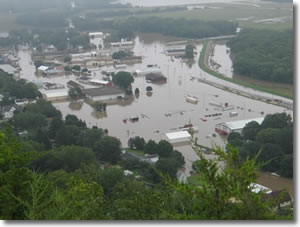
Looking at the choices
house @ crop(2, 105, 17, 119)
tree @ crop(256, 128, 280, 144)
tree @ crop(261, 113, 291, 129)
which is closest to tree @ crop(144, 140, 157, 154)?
tree @ crop(256, 128, 280, 144)

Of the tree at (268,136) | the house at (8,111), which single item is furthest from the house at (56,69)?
the tree at (268,136)

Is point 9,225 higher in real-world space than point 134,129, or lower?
higher

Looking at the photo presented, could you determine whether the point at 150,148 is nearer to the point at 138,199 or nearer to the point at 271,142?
the point at 271,142

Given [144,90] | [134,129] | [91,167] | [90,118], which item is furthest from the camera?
[144,90]

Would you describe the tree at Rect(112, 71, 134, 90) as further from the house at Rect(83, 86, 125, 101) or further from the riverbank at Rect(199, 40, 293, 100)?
the riverbank at Rect(199, 40, 293, 100)

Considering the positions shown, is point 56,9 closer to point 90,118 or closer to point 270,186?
point 90,118

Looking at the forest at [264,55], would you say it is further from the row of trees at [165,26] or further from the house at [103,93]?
the house at [103,93]

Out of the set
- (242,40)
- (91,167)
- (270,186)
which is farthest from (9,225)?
(242,40)
